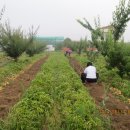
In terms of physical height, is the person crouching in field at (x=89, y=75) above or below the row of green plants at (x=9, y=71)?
above

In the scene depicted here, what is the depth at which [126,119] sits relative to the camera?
26.2 ft

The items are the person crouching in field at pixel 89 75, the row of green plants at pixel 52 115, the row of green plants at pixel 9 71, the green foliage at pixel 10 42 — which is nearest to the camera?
the row of green plants at pixel 52 115

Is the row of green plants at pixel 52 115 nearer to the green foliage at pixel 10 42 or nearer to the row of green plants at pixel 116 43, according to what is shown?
the row of green plants at pixel 116 43

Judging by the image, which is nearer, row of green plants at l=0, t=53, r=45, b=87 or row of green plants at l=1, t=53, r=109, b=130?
row of green plants at l=1, t=53, r=109, b=130

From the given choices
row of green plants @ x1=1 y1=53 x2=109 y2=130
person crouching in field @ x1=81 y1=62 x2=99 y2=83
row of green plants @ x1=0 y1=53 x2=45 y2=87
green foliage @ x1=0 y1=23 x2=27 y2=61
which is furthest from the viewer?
green foliage @ x1=0 y1=23 x2=27 y2=61

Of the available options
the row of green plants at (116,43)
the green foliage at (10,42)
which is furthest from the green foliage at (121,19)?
the green foliage at (10,42)

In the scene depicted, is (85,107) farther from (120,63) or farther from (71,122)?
(120,63)

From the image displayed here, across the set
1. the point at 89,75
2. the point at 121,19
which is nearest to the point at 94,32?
the point at 121,19

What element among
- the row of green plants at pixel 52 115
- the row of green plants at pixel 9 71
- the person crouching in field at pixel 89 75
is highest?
the row of green plants at pixel 52 115

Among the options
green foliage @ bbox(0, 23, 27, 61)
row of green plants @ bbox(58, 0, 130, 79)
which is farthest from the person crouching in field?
green foliage @ bbox(0, 23, 27, 61)

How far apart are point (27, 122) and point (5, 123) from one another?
0.42 meters

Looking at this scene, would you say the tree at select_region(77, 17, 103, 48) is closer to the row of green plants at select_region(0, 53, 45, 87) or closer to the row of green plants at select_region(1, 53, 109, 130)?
the row of green plants at select_region(0, 53, 45, 87)

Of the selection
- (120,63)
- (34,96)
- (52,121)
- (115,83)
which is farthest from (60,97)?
(120,63)

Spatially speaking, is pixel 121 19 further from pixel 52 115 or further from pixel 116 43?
pixel 52 115
